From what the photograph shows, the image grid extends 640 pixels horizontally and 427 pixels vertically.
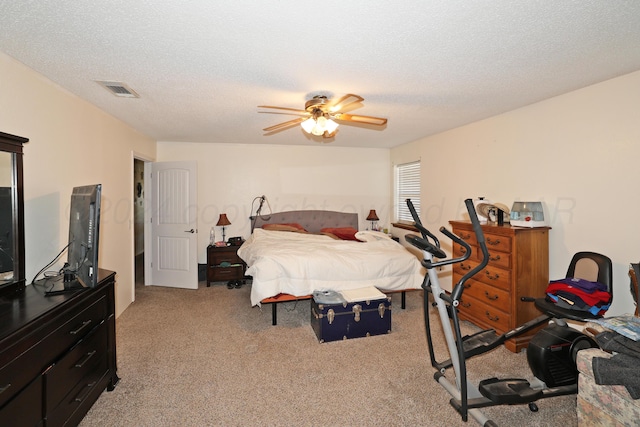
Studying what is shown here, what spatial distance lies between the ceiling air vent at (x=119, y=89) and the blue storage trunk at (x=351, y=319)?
271cm

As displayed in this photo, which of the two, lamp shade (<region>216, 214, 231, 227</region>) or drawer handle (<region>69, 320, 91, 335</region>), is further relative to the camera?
lamp shade (<region>216, 214, 231, 227</region>)

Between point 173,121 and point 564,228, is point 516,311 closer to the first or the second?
point 564,228

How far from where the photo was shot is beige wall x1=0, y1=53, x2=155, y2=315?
7.18 ft

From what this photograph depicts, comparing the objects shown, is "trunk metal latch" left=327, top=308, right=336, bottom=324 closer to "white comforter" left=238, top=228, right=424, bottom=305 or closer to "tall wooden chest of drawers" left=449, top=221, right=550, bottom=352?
"white comforter" left=238, top=228, right=424, bottom=305

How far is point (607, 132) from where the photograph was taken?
2514 millimetres

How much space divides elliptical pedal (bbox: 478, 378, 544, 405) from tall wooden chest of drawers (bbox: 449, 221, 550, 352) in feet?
2.87

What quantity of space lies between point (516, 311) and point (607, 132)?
1.73m

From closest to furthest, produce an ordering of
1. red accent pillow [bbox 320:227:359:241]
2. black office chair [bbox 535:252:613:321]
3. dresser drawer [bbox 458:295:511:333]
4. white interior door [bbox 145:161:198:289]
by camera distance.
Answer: black office chair [bbox 535:252:613:321], dresser drawer [bbox 458:295:511:333], white interior door [bbox 145:161:198:289], red accent pillow [bbox 320:227:359:241]

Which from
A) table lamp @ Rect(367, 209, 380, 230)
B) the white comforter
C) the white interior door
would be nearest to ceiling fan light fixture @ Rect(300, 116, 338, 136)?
the white comforter

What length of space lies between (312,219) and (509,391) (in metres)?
4.22

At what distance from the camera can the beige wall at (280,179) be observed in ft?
18.0

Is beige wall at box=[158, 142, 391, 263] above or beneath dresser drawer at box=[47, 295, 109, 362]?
above

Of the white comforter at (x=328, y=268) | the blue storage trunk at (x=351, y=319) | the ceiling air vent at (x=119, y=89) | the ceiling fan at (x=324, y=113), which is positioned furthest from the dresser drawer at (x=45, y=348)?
the ceiling fan at (x=324, y=113)

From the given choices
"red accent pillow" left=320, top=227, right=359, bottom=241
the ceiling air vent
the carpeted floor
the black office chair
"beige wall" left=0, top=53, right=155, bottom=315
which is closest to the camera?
the carpeted floor
